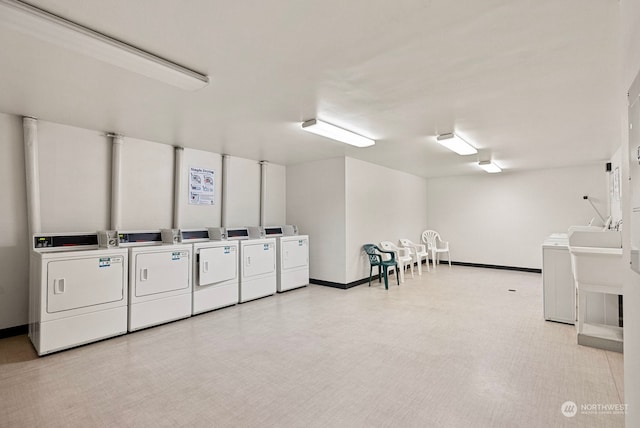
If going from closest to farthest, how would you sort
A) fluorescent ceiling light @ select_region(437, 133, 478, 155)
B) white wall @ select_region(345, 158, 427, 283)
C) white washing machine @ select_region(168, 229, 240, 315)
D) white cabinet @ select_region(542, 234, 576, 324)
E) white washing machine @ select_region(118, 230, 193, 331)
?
1. white washing machine @ select_region(118, 230, 193, 331)
2. white cabinet @ select_region(542, 234, 576, 324)
3. fluorescent ceiling light @ select_region(437, 133, 478, 155)
4. white washing machine @ select_region(168, 229, 240, 315)
5. white wall @ select_region(345, 158, 427, 283)

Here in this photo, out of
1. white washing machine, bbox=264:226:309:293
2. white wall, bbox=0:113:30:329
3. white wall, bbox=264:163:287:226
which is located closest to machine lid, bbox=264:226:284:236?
white washing machine, bbox=264:226:309:293

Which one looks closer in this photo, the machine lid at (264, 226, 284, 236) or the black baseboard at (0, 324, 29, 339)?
the black baseboard at (0, 324, 29, 339)

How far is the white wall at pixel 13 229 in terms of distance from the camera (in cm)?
326

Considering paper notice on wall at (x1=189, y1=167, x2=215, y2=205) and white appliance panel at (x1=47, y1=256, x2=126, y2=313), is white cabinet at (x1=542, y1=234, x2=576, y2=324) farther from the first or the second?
white appliance panel at (x1=47, y1=256, x2=126, y2=313)

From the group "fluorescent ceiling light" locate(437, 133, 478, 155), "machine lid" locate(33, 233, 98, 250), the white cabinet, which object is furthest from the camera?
"fluorescent ceiling light" locate(437, 133, 478, 155)

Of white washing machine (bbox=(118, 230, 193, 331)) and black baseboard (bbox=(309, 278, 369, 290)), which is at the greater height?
white washing machine (bbox=(118, 230, 193, 331))

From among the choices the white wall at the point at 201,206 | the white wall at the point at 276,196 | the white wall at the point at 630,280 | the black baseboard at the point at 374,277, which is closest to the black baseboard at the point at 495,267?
the black baseboard at the point at 374,277

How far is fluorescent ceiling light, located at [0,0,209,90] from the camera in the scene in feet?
5.21

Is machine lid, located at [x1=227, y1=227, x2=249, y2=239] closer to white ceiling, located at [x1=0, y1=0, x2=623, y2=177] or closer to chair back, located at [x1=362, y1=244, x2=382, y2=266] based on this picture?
white ceiling, located at [x1=0, y1=0, x2=623, y2=177]

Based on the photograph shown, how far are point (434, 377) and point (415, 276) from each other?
4.28m

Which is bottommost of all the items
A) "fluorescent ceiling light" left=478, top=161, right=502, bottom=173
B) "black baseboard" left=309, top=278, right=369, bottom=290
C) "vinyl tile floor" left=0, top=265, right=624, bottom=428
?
"vinyl tile floor" left=0, top=265, right=624, bottom=428

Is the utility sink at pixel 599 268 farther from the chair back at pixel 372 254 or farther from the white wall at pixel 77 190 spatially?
the white wall at pixel 77 190

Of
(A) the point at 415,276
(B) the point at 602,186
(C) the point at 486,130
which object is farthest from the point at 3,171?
(B) the point at 602,186

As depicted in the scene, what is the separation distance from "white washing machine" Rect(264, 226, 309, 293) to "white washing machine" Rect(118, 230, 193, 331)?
62.9 inches
